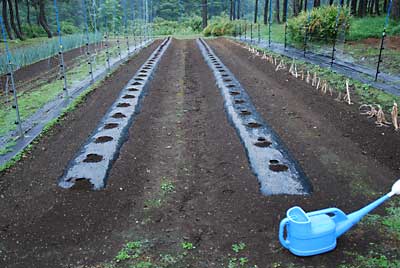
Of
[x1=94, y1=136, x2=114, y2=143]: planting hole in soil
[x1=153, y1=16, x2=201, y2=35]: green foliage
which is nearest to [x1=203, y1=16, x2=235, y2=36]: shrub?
[x1=153, y1=16, x2=201, y2=35]: green foliage

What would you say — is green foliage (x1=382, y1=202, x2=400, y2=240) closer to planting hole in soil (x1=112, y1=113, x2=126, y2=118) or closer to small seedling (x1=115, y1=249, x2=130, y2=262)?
small seedling (x1=115, y1=249, x2=130, y2=262)

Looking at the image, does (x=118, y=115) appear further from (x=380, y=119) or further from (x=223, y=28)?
(x=223, y=28)

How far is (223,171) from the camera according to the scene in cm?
387

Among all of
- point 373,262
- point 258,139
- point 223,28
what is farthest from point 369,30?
point 373,262

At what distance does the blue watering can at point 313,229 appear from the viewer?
8.00 ft

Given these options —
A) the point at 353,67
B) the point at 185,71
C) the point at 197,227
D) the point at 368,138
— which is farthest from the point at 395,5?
the point at 197,227

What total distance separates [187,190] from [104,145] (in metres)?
1.46

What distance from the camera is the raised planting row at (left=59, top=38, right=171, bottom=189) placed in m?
3.69

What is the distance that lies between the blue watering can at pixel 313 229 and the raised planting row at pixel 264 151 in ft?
2.56

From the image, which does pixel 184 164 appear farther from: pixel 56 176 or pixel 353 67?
pixel 353 67

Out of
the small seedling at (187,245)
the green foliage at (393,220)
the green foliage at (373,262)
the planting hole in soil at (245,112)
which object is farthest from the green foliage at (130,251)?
the planting hole in soil at (245,112)

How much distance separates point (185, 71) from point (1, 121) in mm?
5138

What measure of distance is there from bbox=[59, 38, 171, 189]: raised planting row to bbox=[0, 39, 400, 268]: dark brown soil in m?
0.11

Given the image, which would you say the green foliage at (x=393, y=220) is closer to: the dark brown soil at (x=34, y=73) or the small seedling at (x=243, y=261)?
the small seedling at (x=243, y=261)
